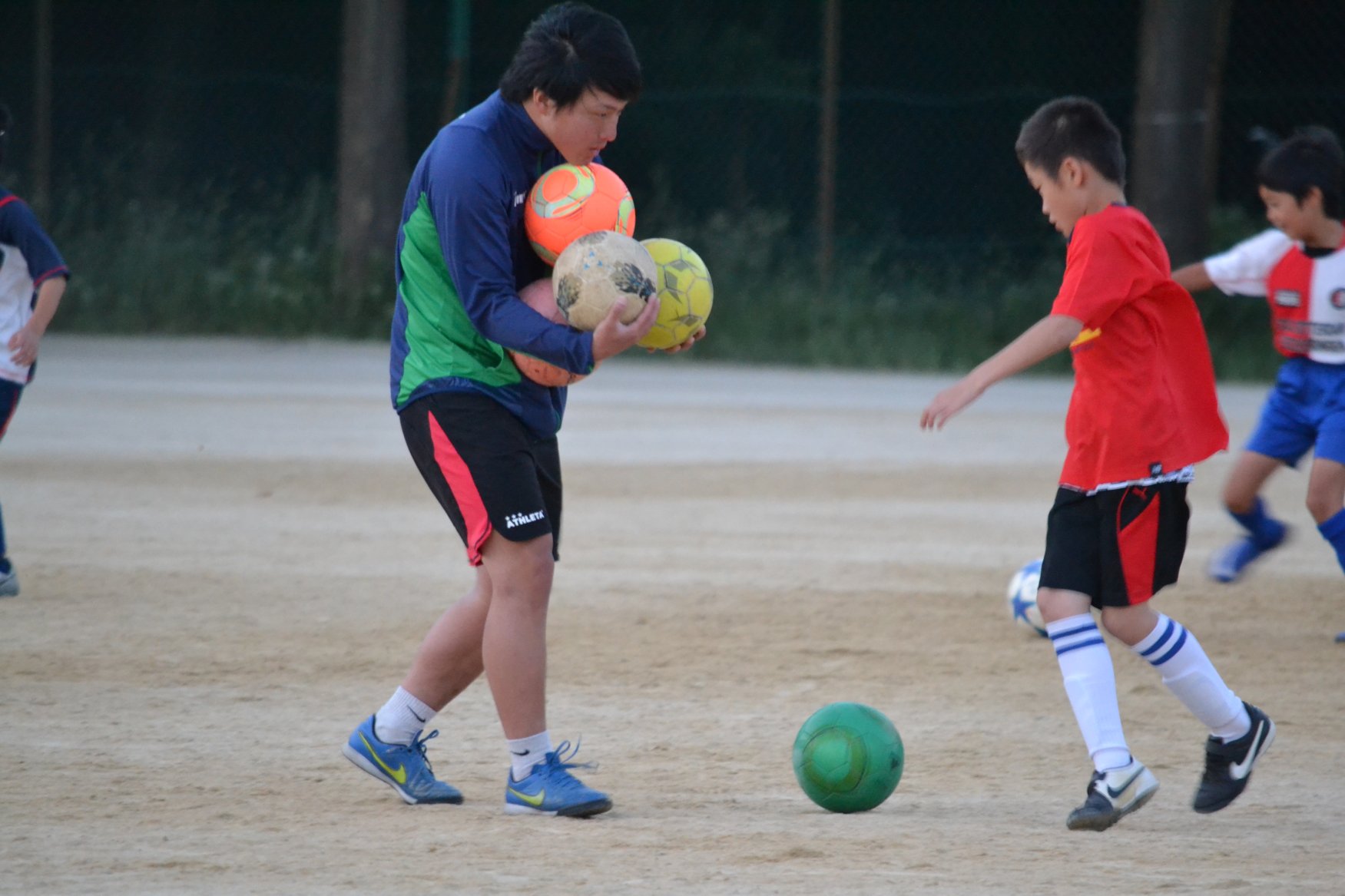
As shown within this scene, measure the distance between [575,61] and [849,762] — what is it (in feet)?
5.97

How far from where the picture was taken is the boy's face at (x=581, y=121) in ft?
13.8

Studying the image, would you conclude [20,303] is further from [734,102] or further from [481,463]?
[734,102]

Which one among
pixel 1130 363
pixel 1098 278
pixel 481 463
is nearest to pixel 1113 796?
pixel 1130 363

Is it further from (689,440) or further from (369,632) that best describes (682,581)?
(689,440)

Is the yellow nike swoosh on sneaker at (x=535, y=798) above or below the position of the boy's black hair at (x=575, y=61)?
below

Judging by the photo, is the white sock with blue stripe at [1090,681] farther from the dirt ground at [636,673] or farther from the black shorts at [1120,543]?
the dirt ground at [636,673]

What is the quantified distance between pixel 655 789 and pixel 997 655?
2.12 m

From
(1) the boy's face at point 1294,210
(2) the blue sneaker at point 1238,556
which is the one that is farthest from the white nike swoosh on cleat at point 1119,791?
(2) the blue sneaker at point 1238,556

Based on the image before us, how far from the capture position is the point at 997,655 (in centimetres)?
640

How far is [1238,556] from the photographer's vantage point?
7.23 meters

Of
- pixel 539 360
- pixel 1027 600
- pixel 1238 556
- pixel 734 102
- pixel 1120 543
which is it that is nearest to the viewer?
pixel 539 360

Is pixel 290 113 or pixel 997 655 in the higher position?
pixel 290 113

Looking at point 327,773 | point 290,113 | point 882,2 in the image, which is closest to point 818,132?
point 882,2

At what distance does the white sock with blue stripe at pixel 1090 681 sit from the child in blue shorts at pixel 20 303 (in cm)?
438
